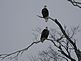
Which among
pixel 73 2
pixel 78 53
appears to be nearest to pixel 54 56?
pixel 78 53

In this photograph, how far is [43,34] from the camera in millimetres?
8086

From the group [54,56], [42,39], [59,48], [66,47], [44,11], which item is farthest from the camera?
[54,56]

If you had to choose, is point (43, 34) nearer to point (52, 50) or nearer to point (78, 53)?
point (78, 53)

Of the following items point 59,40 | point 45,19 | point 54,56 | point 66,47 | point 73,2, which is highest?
point 73,2

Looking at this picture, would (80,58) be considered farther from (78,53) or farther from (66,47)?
(66,47)

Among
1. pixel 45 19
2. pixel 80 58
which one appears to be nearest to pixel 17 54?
pixel 45 19

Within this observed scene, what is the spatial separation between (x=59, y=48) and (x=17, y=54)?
267 cm

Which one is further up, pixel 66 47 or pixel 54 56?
pixel 66 47

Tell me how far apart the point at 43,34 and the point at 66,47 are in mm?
3153

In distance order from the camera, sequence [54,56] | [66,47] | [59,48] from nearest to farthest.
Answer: [59,48], [66,47], [54,56]

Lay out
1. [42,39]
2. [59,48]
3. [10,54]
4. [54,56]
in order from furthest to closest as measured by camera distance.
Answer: [54,56] → [59,48] → [42,39] → [10,54]

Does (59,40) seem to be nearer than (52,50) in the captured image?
Yes

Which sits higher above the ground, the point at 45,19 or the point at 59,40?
the point at 45,19

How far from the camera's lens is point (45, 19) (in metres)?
8.18
